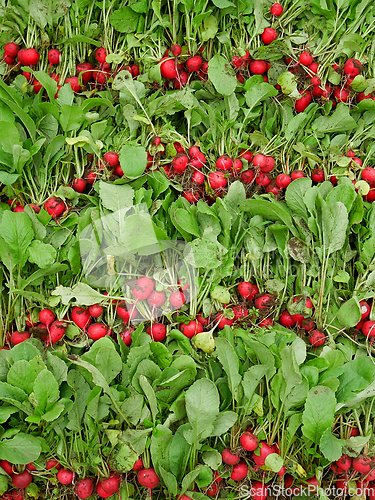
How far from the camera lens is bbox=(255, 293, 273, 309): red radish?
108 centimetres

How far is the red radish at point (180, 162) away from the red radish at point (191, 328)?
48cm

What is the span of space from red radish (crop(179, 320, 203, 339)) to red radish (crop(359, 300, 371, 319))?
48 centimetres

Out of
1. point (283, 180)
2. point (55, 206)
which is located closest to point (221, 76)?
point (283, 180)

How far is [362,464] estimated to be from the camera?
3.19 ft

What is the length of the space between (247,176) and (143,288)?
0.50 meters

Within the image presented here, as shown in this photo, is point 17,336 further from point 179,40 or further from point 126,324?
point 179,40

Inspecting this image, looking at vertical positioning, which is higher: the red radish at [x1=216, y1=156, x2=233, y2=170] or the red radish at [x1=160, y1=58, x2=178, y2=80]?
the red radish at [x1=160, y1=58, x2=178, y2=80]

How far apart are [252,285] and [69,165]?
2.33 feet

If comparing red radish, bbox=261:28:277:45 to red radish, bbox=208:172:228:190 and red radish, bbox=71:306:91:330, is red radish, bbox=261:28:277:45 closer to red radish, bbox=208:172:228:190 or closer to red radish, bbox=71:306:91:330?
red radish, bbox=208:172:228:190

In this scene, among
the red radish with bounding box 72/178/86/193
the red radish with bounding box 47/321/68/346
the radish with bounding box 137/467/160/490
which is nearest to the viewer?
the radish with bounding box 137/467/160/490

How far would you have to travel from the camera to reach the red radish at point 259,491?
37.5 inches

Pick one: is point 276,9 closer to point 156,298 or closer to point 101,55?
point 101,55

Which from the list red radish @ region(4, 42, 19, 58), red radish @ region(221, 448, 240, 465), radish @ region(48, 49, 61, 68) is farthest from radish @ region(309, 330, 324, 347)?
red radish @ region(4, 42, 19, 58)

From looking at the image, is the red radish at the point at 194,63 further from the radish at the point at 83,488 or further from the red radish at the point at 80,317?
the radish at the point at 83,488
